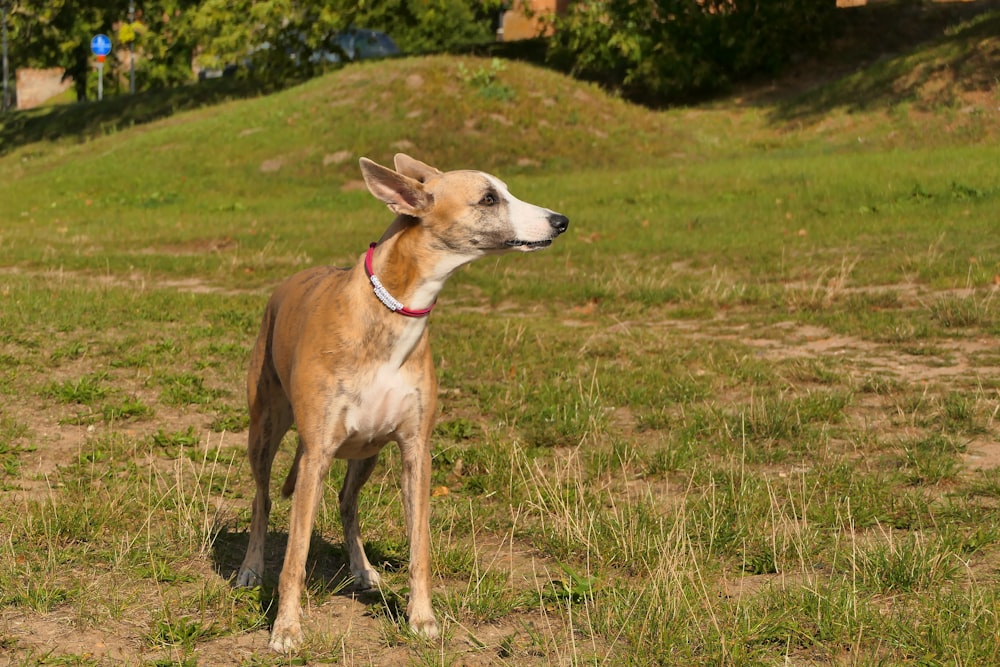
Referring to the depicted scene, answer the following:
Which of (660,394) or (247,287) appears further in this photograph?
(247,287)

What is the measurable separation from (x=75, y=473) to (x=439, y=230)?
132 inches

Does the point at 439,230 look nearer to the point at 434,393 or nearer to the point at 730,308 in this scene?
the point at 434,393

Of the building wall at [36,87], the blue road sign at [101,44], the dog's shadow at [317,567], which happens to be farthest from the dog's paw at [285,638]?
the building wall at [36,87]

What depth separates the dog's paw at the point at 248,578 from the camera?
18.2 feet

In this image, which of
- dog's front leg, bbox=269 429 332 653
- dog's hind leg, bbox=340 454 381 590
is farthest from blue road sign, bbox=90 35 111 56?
dog's front leg, bbox=269 429 332 653

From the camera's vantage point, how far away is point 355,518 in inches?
226

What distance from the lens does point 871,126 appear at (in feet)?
79.3

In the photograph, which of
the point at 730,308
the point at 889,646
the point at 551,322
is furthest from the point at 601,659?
the point at 730,308

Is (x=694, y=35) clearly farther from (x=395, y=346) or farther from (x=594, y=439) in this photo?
(x=395, y=346)

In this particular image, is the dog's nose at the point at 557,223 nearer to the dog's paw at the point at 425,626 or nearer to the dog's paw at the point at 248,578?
the dog's paw at the point at 425,626

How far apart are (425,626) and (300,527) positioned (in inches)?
25.7

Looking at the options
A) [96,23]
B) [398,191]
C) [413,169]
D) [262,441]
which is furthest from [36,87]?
[398,191]

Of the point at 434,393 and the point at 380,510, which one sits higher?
the point at 434,393

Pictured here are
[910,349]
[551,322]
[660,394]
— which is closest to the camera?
[660,394]
